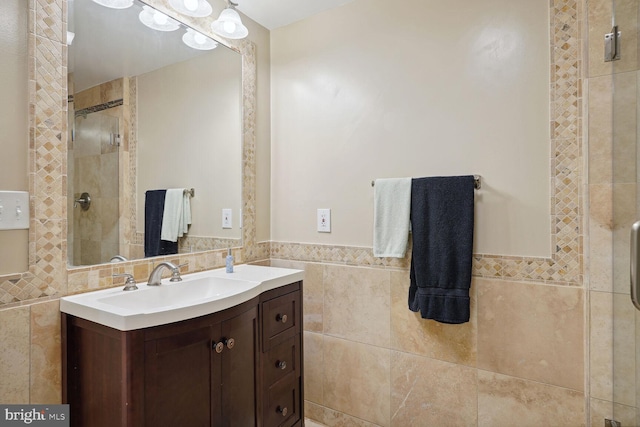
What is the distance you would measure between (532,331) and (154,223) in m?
1.71

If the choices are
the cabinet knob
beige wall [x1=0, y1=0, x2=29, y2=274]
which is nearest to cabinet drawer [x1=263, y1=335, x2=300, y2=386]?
the cabinet knob

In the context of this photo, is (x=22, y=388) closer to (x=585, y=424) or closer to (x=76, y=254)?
(x=76, y=254)

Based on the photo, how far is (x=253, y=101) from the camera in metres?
2.13

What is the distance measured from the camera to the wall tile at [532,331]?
4.64ft

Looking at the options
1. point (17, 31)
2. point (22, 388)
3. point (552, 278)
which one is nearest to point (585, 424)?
point (552, 278)

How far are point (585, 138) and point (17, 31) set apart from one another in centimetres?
203

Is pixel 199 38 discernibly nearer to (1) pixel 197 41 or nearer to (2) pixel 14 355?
(1) pixel 197 41

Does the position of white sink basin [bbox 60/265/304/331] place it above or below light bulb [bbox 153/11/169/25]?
below

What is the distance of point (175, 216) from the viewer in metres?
1.72

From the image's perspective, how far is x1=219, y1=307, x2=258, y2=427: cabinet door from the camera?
1.29m

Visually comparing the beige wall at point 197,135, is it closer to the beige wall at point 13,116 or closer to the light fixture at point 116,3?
the light fixture at point 116,3

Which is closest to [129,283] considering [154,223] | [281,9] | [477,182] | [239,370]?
→ [154,223]

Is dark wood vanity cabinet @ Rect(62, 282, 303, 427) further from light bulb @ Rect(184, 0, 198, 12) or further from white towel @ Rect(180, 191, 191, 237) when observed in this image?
light bulb @ Rect(184, 0, 198, 12)

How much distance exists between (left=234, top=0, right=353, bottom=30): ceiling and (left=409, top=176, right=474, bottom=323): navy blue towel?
3.76 feet
